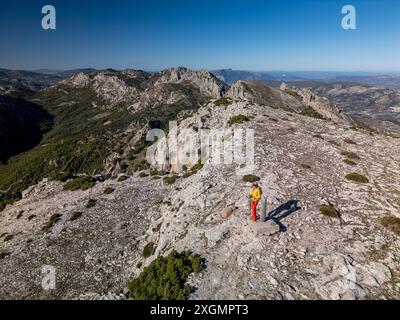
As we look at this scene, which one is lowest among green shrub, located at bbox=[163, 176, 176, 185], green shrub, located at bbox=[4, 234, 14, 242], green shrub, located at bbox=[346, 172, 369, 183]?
green shrub, located at bbox=[4, 234, 14, 242]

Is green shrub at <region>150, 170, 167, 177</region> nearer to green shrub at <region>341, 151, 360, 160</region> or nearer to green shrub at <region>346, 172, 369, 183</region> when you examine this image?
green shrub at <region>341, 151, 360, 160</region>

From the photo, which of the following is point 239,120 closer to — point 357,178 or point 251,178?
point 251,178

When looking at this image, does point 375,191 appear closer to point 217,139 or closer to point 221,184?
point 221,184

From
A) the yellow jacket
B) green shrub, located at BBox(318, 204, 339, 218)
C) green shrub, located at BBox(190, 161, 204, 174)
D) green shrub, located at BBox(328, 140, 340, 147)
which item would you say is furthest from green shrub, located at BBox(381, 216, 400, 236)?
green shrub, located at BBox(190, 161, 204, 174)

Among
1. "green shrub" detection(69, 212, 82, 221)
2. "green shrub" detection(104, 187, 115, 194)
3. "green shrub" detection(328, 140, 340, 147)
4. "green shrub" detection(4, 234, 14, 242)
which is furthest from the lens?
"green shrub" detection(104, 187, 115, 194)

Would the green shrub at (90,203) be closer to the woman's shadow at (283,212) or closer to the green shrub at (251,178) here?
the green shrub at (251,178)

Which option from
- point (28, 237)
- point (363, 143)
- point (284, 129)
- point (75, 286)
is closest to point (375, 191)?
point (363, 143)
